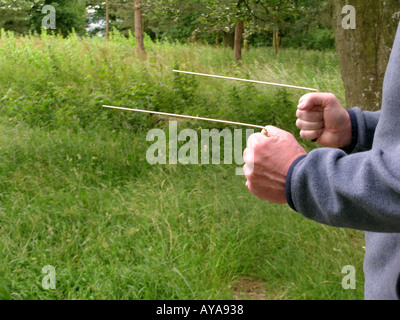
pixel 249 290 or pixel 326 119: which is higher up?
pixel 326 119

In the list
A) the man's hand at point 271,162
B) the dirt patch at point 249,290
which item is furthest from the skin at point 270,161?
the dirt patch at point 249,290

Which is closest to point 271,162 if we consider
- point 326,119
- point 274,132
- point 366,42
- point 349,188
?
point 274,132

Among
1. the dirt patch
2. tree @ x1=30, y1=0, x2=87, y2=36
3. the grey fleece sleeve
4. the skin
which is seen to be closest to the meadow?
the dirt patch

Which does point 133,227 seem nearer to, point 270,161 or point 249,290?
point 249,290

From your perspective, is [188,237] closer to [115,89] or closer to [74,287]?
[74,287]

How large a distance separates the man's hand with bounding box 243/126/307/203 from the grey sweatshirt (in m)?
0.04

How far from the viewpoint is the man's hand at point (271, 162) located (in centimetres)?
111

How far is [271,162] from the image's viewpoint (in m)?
1.12

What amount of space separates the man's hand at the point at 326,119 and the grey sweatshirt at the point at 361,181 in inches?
24.6

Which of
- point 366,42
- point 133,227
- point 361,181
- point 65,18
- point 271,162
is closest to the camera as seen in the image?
point 361,181

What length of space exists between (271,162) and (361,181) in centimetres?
27

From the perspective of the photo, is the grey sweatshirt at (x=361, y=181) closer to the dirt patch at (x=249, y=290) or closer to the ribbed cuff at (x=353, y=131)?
the ribbed cuff at (x=353, y=131)

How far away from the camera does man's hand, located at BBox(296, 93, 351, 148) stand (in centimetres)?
166

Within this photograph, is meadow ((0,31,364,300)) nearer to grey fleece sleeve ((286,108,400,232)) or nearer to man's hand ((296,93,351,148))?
man's hand ((296,93,351,148))
